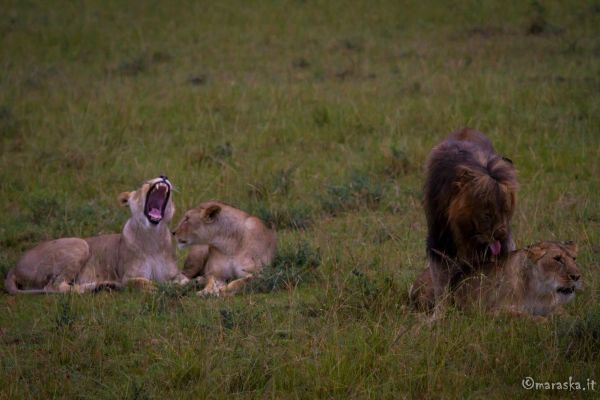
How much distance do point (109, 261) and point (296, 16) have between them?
10.5 meters

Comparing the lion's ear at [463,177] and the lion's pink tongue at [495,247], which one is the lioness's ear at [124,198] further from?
the lion's pink tongue at [495,247]

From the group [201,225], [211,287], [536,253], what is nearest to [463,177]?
[536,253]

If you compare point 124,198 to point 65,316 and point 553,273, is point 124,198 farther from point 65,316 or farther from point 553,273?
point 553,273

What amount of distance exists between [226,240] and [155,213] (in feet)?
2.03

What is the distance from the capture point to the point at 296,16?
1812 cm

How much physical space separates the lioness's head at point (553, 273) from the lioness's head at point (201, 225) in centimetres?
305

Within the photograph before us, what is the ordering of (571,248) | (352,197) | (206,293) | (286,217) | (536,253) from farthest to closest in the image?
(352,197)
(286,217)
(206,293)
(571,248)
(536,253)

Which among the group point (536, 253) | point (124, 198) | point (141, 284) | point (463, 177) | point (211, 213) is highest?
point (463, 177)

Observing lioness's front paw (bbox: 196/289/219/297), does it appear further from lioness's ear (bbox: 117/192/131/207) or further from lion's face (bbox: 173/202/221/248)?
lioness's ear (bbox: 117/192/131/207)

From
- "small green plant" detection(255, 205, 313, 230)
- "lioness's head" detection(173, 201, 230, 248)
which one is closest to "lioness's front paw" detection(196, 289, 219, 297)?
"lioness's head" detection(173, 201, 230, 248)

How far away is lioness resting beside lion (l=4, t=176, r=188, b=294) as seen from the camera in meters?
8.10

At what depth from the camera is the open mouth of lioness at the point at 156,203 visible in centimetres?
823

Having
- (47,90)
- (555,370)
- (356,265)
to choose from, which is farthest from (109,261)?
(47,90)

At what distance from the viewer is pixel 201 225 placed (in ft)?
27.6
